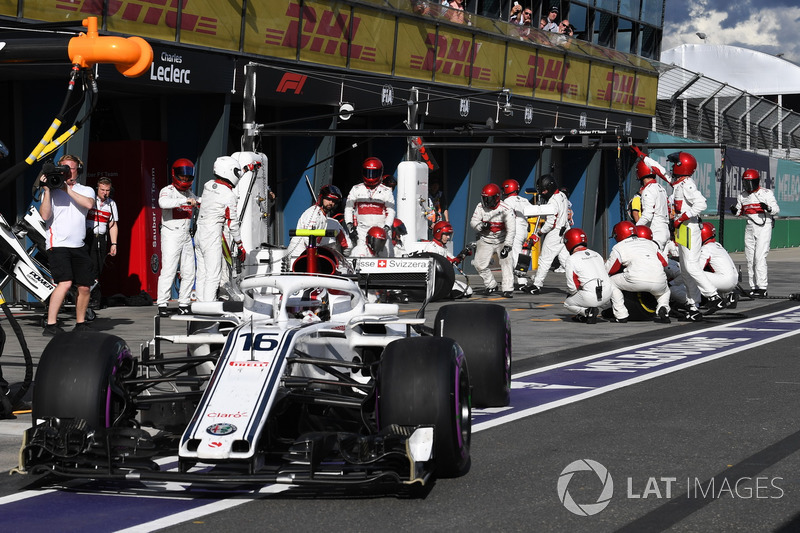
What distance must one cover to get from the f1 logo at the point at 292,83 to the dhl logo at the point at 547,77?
7628mm

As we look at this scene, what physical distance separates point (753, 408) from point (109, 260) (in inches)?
443

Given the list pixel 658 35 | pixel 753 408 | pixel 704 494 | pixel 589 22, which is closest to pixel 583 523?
pixel 704 494

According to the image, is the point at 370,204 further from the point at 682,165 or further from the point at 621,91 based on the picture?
the point at 621,91

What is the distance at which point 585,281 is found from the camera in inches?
550

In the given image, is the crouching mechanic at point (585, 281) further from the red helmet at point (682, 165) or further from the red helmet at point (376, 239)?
the red helmet at point (376, 239)

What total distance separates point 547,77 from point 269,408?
2184 centimetres

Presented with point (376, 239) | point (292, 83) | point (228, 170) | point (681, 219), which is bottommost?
point (376, 239)

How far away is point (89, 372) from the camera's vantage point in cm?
587

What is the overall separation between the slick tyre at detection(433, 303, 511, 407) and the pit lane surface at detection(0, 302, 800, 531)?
0.20m

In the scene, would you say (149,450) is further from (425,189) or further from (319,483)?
(425,189)

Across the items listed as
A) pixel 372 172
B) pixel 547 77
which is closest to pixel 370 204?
pixel 372 172

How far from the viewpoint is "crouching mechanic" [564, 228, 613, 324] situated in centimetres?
1392

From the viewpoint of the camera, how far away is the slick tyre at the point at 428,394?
5.60 m

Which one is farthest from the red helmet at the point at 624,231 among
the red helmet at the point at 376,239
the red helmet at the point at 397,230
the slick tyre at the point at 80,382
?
the slick tyre at the point at 80,382
